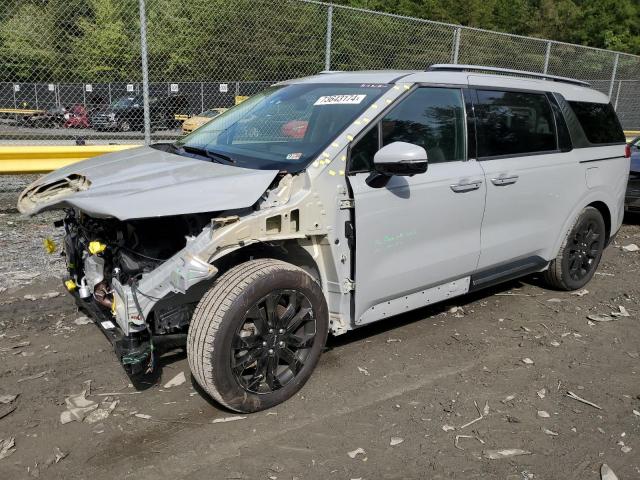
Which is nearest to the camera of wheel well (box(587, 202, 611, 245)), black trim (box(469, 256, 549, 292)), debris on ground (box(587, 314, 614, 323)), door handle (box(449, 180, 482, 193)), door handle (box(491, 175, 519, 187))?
door handle (box(449, 180, 482, 193))

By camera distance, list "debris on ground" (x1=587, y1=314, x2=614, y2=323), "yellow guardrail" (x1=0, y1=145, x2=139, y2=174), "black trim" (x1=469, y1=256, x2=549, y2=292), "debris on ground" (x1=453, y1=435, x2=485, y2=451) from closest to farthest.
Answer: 1. "debris on ground" (x1=453, y1=435, x2=485, y2=451)
2. "black trim" (x1=469, y1=256, x2=549, y2=292)
3. "debris on ground" (x1=587, y1=314, x2=614, y2=323)
4. "yellow guardrail" (x1=0, y1=145, x2=139, y2=174)

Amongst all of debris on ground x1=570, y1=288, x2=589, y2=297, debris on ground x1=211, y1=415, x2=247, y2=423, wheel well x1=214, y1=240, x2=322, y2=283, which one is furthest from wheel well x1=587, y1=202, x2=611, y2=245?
debris on ground x1=211, y1=415, x2=247, y2=423

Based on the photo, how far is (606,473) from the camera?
276cm

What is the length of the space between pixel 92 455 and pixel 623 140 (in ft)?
17.4

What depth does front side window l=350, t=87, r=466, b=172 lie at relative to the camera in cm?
345

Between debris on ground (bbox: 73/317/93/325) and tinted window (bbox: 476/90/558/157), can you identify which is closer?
tinted window (bbox: 476/90/558/157)

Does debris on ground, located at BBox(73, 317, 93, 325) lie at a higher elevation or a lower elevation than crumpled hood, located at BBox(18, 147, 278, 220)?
lower

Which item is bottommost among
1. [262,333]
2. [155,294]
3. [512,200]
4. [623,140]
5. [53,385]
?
[53,385]

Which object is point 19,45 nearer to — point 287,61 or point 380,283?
point 287,61

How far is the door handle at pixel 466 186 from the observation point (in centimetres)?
381

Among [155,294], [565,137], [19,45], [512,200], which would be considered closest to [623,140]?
[565,137]

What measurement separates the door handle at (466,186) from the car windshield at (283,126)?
81 cm

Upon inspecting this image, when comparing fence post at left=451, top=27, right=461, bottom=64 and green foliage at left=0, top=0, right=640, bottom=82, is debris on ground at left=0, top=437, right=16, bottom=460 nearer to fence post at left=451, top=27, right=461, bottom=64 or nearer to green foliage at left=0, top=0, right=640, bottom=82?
green foliage at left=0, top=0, right=640, bottom=82

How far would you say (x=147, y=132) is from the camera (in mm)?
7434
